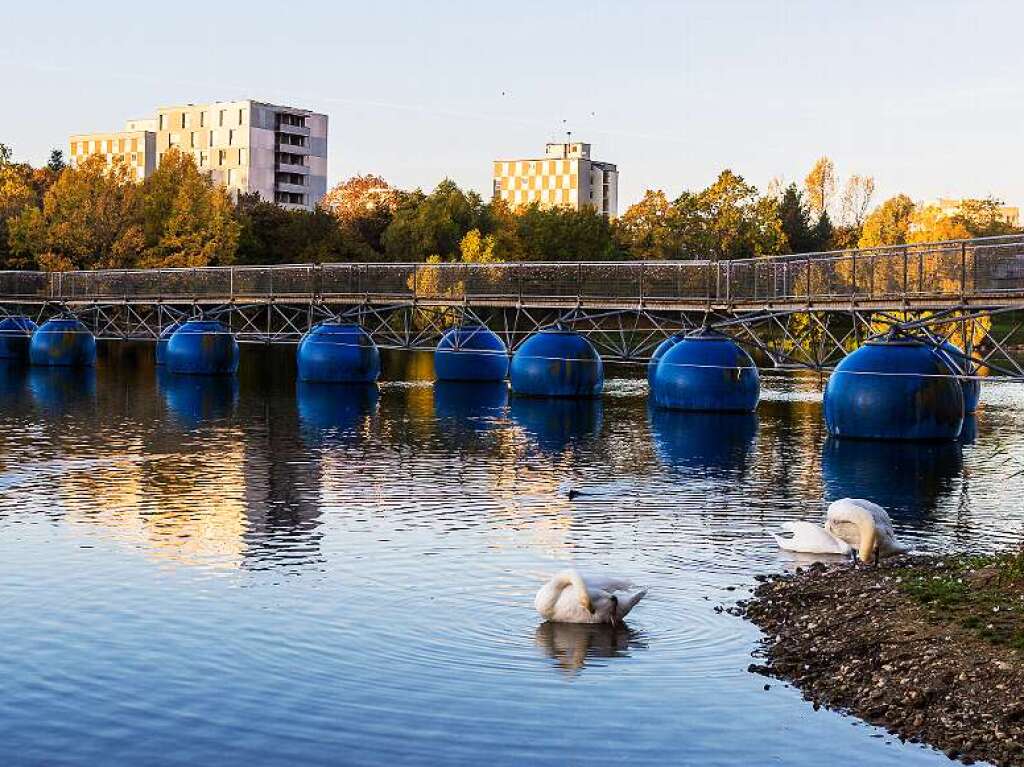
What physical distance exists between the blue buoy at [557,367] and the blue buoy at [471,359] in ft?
26.3

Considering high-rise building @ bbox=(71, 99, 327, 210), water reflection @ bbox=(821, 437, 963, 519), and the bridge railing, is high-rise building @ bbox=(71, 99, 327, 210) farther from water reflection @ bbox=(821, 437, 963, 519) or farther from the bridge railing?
water reflection @ bbox=(821, 437, 963, 519)

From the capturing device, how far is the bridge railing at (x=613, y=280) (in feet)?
128

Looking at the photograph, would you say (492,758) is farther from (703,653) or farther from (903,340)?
(903,340)

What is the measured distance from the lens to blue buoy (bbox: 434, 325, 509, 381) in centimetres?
6775

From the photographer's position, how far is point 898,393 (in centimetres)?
4106

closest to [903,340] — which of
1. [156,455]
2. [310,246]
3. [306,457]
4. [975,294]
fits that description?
[975,294]

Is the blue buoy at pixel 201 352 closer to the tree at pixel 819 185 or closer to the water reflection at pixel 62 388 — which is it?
the water reflection at pixel 62 388

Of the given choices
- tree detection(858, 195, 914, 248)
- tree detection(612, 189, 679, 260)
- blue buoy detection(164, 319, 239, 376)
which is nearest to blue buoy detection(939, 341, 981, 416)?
blue buoy detection(164, 319, 239, 376)

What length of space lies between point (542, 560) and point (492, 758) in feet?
31.7

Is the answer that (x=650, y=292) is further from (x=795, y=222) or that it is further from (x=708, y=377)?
(x=795, y=222)

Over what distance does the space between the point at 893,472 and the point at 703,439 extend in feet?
28.7

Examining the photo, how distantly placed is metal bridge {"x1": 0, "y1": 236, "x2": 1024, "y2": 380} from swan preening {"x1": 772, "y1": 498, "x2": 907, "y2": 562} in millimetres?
13626

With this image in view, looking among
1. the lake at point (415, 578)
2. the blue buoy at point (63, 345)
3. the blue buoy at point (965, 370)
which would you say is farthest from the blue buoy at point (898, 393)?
the blue buoy at point (63, 345)

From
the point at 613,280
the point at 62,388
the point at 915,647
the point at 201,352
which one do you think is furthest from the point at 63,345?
the point at 915,647
